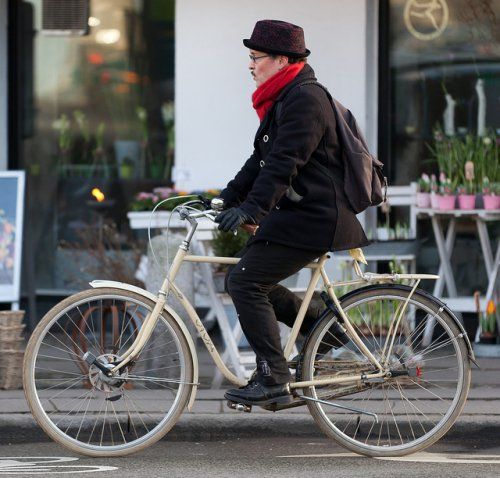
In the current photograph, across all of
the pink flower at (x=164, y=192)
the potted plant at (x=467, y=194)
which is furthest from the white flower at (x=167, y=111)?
the potted plant at (x=467, y=194)

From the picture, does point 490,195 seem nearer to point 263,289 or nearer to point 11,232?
point 11,232

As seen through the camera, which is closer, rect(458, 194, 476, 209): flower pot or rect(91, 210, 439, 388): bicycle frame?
rect(91, 210, 439, 388): bicycle frame

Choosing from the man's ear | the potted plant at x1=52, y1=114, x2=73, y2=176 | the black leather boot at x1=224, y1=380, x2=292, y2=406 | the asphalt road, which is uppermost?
the man's ear

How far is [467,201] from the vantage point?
339 inches

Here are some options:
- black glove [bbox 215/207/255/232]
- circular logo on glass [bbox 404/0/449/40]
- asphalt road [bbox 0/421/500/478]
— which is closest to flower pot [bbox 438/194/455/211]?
circular logo on glass [bbox 404/0/449/40]

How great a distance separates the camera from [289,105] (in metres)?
5.58

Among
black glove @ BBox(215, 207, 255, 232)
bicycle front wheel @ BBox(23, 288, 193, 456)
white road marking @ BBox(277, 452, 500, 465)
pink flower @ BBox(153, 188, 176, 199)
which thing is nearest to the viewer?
black glove @ BBox(215, 207, 255, 232)

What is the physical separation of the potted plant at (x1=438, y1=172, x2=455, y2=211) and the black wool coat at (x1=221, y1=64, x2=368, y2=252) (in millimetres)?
3040

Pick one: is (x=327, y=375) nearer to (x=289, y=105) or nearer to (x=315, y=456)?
(x=315, y=456)

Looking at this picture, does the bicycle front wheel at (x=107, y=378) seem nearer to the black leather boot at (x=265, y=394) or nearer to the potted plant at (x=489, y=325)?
the black leather boot at (x=265, y=394)

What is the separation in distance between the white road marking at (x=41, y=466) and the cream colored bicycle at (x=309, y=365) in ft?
0.32

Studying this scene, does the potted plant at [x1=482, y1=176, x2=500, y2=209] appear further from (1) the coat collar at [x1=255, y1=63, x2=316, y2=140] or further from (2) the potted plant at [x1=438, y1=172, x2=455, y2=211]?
(1) the coat collar at [x1=255, y1=63, x2=316, y2=140]

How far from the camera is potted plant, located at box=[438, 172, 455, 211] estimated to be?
28.5ft

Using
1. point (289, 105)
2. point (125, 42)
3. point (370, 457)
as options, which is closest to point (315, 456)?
point (370, 457)
